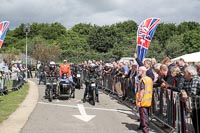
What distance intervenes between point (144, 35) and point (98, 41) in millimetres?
84338

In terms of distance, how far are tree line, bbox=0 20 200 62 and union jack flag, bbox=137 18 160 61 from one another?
46.4m

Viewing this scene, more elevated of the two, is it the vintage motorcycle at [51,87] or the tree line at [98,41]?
the tree line at [98,41]

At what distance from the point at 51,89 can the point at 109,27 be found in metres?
85.4

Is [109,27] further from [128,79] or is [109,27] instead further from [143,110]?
[143,110]

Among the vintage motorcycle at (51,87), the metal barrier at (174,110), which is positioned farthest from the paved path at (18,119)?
the metal barrier at (174,110)

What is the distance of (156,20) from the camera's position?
14789 mm

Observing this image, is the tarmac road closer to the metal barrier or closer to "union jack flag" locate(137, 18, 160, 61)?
the metal barrier

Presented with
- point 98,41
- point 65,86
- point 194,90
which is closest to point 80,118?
point 194,90

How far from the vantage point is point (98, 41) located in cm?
9888

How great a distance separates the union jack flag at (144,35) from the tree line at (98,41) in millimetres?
46390

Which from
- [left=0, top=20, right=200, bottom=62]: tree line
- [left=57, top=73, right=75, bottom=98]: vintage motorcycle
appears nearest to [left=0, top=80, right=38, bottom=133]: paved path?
[left=57, top=73, right=75, bottom=98]: vintage motorcycle

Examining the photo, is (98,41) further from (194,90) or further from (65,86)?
(194,90)

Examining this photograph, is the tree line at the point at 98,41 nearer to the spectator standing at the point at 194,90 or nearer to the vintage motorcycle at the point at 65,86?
the vintage motorcycle at the point at 65,86

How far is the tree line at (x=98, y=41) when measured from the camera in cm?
8266
